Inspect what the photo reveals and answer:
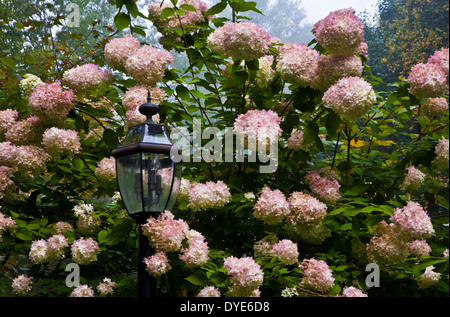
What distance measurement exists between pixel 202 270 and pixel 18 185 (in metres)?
1.60

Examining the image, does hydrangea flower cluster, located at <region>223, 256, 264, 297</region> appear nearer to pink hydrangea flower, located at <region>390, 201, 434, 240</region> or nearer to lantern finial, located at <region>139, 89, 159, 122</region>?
pink hydrangea flower, located at <region>390, 201, 434, 240</region>

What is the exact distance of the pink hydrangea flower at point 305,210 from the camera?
8.75 feet

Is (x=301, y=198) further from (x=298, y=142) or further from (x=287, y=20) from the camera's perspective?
(x=287, y=20)

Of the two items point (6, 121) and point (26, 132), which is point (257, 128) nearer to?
point (26, 132)

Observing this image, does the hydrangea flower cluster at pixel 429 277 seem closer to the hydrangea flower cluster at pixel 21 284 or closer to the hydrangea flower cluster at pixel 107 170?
the hydrangea flower cluster at pixel 107 170

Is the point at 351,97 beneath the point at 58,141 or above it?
above

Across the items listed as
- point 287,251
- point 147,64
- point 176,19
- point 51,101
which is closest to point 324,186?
point 287,251

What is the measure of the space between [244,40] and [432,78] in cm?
107

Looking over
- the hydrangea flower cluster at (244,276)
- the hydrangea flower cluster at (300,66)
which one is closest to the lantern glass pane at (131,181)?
the hydrangea flower cluster at (244,276)

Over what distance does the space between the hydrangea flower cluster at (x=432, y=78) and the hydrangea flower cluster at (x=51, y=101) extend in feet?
7.05

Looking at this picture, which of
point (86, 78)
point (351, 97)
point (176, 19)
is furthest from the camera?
A: point (176, 19)

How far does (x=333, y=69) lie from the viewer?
A: 8.83 feet
